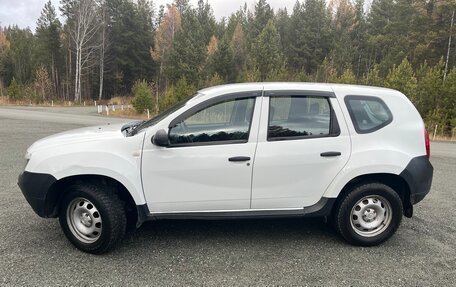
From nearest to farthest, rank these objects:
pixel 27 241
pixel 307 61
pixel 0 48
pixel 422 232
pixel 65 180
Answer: pixel 65 180
pixel 27 241
pixel 422 232
pixel 307 61
pixel 0 48

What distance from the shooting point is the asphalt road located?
306 centimetres

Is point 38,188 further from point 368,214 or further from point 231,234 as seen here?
point 368,214

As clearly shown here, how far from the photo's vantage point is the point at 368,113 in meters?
3.70

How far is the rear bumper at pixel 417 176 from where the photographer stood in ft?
12.0

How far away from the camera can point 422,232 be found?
415cm

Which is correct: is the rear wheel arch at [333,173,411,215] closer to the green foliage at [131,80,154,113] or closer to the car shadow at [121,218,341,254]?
the car shadow at [121,218,341,254]

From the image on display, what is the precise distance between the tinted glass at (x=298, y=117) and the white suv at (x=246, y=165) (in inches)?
0.5

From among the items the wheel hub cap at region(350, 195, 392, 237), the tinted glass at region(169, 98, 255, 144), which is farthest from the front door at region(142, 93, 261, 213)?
the wheel hub cap at region(350, 195, 392, 237)

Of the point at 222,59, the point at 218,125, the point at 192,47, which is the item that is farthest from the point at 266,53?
the point at 218,125

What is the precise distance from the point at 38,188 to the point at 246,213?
222 cm

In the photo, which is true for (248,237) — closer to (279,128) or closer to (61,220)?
(279,128)

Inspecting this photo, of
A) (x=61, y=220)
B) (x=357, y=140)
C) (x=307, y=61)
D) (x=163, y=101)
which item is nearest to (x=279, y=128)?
(x=357, y=140)

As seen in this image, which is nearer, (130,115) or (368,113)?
(368,113)

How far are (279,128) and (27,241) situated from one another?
3154mm
